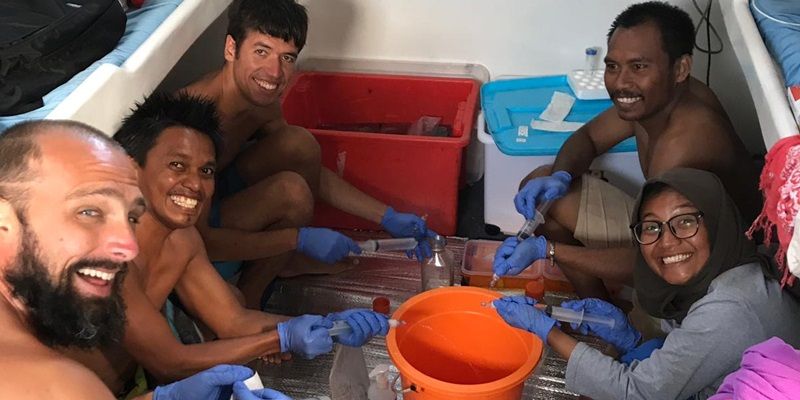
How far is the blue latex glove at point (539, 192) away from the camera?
1.90 metres

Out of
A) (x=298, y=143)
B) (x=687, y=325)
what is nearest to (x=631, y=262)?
(x=687, y=325)

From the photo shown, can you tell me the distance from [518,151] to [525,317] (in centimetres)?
72

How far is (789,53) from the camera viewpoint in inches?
57.4

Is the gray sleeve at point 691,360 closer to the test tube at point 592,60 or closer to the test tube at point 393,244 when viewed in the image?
the test tube at point 393,244

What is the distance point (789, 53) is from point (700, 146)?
269 mm

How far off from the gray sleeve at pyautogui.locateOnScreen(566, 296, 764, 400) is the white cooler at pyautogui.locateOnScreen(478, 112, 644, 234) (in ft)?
2.75

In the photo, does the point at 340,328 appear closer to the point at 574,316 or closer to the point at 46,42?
the point at 574,316

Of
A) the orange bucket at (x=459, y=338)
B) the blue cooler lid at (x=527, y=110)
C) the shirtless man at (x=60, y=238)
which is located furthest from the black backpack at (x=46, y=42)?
the blue cooler lid at (x=527, y=110)

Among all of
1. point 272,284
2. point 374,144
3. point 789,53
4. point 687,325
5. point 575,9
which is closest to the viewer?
point 687,325

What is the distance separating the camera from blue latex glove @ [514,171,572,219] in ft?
6.25

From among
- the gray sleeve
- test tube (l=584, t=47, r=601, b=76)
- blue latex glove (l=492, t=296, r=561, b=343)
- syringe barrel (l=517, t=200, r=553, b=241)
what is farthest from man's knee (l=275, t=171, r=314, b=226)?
test tube (l=584, t=47, r=601, b=76)

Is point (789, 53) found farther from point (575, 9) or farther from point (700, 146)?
point (575, 9)

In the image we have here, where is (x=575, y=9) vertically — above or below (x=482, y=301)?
above

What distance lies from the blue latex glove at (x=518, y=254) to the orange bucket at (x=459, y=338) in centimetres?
19
